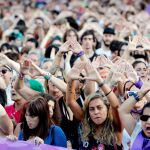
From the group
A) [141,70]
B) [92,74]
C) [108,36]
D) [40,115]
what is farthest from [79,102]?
[108,36]

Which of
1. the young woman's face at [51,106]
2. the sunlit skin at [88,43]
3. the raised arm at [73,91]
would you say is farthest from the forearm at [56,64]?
the sunlit skin at [88,43]

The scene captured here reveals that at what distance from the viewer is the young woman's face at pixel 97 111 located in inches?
269

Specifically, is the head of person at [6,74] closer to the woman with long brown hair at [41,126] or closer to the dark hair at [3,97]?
the dark hair at [3,97]

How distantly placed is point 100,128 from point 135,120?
34 centimetres

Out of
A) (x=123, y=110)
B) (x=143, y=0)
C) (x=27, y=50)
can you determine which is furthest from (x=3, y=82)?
(x=143, y=0)

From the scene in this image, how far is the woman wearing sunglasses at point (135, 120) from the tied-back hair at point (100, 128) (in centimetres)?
14

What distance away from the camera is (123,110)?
22.2ft

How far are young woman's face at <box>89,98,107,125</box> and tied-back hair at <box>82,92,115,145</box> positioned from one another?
3 centimetres

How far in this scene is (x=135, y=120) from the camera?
6695mm

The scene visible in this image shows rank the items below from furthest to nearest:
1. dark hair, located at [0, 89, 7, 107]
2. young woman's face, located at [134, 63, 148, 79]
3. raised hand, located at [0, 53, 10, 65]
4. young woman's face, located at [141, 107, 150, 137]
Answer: young woman's face, located at [134, 63, 148, 79] < raised hand, located at [0, 53, 10, 65] < dark hair, located at [0, 89, 7, 107] < young woman's face, located at [141, 107, 150, 137]

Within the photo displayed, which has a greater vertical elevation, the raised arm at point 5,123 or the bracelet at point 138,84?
the bracelet at point 138,84

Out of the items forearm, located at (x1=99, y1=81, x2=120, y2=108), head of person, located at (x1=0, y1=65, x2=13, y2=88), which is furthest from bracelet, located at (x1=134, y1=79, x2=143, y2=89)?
head of person, located at (x1=0, y1=65, x2=13, y2=88)

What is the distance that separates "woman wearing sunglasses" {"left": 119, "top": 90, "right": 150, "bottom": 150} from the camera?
6.12m

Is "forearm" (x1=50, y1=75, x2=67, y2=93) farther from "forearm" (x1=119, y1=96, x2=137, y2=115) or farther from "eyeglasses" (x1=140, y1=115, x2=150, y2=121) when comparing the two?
"eyeglasses" (x1=140, y1=115, x2=150, y2=121)
